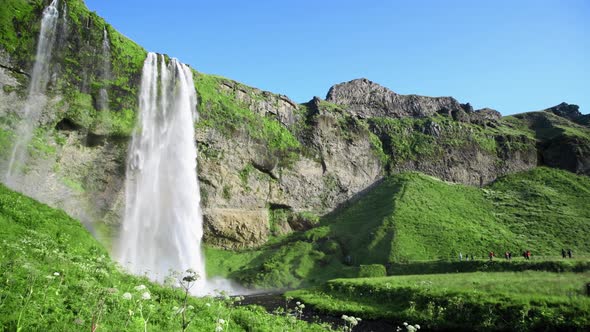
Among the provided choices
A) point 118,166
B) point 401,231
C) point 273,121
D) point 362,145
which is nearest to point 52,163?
point 118,166

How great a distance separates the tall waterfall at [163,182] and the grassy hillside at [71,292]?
22592mm

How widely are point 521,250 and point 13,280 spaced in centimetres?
5595

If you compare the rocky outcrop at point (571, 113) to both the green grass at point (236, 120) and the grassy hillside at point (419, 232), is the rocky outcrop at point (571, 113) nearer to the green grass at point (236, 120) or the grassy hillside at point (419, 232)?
the grassy hillside at point (419, 232)

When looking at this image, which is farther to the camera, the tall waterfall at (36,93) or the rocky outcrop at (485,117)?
the rocky outcrop at (485,117)

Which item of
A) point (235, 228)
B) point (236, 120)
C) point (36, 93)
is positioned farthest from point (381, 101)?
point (36, 93)

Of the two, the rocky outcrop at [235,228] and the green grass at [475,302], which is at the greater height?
the rocky outcrop at [235,228]

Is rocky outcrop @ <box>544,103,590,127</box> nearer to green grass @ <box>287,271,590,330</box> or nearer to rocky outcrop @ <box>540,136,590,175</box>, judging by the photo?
rocky outcrop @ <box>540,136,590,175</box>

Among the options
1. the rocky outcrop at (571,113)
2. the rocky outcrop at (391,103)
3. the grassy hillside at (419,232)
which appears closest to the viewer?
the grassy hillside at (419,232)

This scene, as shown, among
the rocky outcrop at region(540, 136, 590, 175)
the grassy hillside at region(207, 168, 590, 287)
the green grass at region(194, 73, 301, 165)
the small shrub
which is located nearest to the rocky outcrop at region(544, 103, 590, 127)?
the rocky outcrop at region(540, 136, 590, 175)

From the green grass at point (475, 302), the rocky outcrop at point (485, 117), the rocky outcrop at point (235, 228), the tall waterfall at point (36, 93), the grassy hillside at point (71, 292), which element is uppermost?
the rocky outcrop at point (485, 117)

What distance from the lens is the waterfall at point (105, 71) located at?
5356cm

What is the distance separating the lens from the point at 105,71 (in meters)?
54.8

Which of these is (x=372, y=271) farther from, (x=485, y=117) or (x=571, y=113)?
(x=571, y=113)

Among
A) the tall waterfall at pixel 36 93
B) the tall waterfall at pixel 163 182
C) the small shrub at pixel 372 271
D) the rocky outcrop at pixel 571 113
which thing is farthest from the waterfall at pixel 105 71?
the rocky outcrop at pixel 571 113
